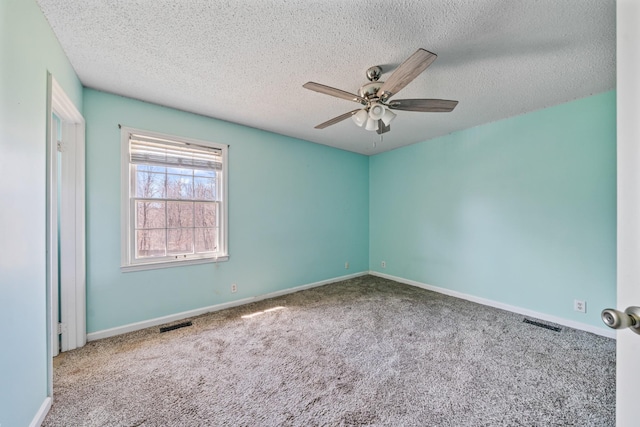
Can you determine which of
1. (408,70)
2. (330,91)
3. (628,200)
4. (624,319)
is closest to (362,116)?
(330,91)

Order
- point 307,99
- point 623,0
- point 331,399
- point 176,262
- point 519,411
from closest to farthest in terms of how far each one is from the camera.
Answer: point 623,0 < point 519,411 < point 331,399 < point 307,99 < point 176,262

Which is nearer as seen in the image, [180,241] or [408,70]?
[408,70]

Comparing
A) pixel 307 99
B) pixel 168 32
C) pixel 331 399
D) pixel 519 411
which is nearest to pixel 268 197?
pixel 307 99

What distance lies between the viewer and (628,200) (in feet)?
2.03

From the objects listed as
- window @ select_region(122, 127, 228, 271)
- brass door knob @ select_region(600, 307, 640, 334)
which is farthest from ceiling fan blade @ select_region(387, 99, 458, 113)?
A: window @ select_region(122, 127, 228, 271)

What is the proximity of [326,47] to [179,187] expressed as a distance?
2.23 metres

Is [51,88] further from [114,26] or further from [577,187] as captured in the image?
[577,187]

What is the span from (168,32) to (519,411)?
3.34m

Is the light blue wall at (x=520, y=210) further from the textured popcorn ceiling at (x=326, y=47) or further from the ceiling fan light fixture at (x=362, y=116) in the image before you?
the ceiling fan light fixture at (x=362, y=116)

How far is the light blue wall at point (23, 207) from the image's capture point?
3.83 feet

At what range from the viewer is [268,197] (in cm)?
362

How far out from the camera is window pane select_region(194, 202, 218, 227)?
306 cm

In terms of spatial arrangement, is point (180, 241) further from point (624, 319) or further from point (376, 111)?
point (624, 319)

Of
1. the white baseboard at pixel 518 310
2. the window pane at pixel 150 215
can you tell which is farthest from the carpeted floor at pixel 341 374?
the window pane at pixel 150 215
